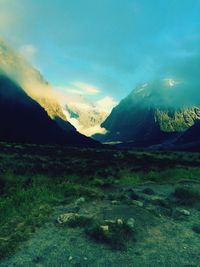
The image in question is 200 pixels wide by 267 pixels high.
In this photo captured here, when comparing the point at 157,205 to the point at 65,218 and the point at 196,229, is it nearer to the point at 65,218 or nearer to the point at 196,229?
the point at 196,229

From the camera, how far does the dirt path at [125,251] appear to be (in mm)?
11594

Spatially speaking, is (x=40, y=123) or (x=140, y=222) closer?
(x=140, y=222)

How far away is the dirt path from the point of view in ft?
38.0

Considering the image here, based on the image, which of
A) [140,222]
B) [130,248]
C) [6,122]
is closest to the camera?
[130,248]

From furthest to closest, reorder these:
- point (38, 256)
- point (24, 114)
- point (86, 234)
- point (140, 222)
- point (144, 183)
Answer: point (24, 114) < point (144, 183) < point (140, 222) < point (86, 234) < point (38, 256)

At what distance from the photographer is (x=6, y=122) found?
554 feet

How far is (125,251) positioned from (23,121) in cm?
17265

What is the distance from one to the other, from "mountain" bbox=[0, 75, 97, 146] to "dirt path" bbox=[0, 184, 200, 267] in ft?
461

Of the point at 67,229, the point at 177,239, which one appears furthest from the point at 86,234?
the point at 177,239

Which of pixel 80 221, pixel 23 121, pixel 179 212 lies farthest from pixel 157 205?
pixel 23 121

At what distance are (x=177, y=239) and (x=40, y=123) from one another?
180 metres

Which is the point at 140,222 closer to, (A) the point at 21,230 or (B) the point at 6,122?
(A) the point at 21,230

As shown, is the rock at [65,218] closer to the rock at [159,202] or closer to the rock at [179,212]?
the rock at [179,212]

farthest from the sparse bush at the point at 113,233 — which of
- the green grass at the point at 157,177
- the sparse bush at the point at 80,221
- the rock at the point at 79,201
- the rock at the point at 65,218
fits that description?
the green grass at the point at 157,177
